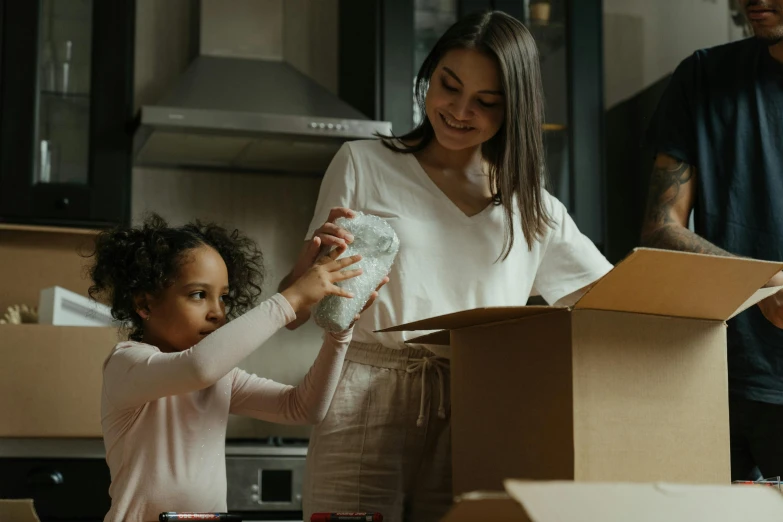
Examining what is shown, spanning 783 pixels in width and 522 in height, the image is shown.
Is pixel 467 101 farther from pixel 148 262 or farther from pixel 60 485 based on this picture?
pixel 60 485

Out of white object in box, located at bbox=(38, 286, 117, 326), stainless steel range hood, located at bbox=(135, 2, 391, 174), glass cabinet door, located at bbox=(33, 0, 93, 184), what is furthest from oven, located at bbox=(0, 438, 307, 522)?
stainless steel range hood, located at bbox=(135, 2, 391, 174)

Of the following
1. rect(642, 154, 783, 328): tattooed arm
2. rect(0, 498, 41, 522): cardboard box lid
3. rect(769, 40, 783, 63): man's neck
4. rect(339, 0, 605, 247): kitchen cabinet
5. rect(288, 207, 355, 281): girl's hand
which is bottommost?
rect(0, 498, 41, 522): cardboard box lid

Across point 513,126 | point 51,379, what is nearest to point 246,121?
point 51,379

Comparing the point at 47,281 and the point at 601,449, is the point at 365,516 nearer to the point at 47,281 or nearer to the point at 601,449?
the point at 601,449

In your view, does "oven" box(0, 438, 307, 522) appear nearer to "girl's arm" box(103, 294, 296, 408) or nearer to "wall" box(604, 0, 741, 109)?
"girl's arm" box(103, 294, 296, 408)

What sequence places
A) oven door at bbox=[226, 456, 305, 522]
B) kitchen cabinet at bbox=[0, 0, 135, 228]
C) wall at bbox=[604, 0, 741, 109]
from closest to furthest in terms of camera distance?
1. oven door at bbox=[226, 456, 305, 522]
2. kitchen cabinet at bbox=[0, 0, 135, 228]
3. wall at bbox=[604, 0, 741, 109]

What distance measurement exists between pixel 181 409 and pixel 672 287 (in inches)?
25.1

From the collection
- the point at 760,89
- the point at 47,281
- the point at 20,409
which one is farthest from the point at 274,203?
the point at 760,89

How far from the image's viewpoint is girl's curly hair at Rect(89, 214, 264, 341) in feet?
4.39

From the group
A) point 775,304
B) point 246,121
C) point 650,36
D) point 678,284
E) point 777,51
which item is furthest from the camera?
point 650,36

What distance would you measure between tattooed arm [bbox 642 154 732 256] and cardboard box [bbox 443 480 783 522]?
0.91 meters

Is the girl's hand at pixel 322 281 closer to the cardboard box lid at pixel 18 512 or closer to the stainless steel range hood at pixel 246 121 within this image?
the cardboard box lid at pixel 18 512

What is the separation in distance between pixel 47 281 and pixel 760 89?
197 centimetres

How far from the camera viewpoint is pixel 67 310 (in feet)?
8.21
